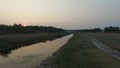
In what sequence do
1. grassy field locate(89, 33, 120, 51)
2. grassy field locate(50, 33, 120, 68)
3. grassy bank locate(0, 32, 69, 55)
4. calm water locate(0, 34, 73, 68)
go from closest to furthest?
grassy field locate(50, 33, 120, 68) → calm water locate(0, 34, 73, 68) → grassy field locate(89, 33, 120, 51) → grassy bank locate(0, 32, 69, 55)

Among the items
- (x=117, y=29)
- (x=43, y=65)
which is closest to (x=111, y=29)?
(x=117, y=29)

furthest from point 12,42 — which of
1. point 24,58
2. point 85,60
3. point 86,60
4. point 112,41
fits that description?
point 86,60

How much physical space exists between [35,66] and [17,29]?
352 ft

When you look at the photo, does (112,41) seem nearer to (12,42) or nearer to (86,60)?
(12,42)

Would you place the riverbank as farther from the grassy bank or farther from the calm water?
the grassy bank

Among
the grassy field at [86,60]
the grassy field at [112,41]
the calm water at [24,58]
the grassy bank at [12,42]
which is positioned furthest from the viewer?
the grassy bank at [12,42]

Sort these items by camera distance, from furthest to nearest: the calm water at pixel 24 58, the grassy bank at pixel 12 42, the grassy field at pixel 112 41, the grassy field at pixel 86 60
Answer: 1. the grassy bank at pixel 12 42
2. the grassy field at pixel 112 41
3. the calm water at pixel 24 58
4. the grassy field at pixel 86 60

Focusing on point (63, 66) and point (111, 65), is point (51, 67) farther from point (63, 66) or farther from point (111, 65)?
point (111, 65)

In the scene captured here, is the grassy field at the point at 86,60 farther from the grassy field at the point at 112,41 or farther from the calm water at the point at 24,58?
the grassy field at the point at 112,41

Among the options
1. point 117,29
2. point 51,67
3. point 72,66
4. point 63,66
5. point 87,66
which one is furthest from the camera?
point 117,29

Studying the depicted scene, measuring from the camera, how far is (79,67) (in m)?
21.4

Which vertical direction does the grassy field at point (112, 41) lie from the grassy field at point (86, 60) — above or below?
below

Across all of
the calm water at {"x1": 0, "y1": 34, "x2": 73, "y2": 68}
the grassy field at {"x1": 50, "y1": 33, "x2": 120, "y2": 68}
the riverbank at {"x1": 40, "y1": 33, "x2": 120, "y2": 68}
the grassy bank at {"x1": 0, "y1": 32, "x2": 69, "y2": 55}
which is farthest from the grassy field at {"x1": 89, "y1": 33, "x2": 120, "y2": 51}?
the grassy bank at {"x1": 0, "y1": 32, "x2": 69, "y2": 55}

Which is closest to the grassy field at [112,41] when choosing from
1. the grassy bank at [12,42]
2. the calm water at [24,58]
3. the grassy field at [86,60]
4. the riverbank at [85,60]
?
the grassy field at [86,60]
